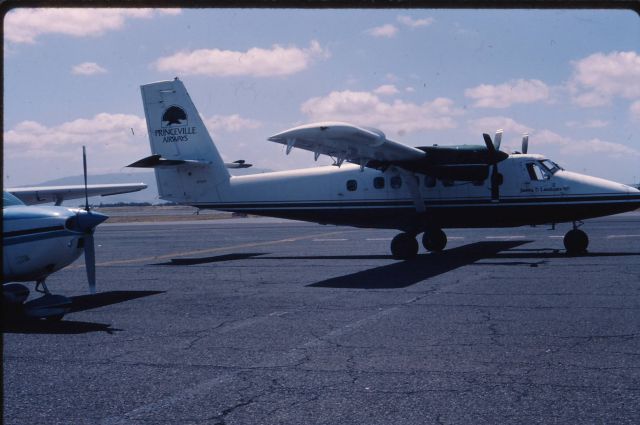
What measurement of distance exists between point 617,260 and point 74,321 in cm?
1282

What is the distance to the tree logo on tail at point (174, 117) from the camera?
20.6 meters

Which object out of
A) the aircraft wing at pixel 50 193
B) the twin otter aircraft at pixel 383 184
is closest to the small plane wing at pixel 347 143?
the twin otter aircraft at pixel 383 184

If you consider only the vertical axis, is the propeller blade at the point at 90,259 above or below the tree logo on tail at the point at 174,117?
below

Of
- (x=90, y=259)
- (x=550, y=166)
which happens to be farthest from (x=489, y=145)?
(x=90, y=259)

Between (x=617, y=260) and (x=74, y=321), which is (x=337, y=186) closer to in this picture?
(x=617, y=260)

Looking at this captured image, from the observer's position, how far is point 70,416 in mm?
5223

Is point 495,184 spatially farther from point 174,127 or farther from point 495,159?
point 174,127

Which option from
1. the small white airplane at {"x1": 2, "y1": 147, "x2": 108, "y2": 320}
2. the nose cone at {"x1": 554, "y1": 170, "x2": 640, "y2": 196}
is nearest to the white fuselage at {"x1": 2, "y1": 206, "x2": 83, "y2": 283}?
the small white airplane at {"x1": 2, "y1": 147, "x2": 108, "y2": 320}

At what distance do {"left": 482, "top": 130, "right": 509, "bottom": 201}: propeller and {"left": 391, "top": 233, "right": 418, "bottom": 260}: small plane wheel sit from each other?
261 cm

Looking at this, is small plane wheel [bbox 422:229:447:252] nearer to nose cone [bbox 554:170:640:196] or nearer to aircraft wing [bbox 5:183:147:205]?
nose cone [bbox 554:170:640:196]

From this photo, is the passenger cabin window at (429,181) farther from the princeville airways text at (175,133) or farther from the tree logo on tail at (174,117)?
the tree logo on tail at (174,117)

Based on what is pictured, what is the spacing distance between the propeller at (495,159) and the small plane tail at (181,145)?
27.4ft

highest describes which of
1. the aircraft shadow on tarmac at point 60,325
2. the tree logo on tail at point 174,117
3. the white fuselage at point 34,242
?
the tree logo on tail at point 174,117

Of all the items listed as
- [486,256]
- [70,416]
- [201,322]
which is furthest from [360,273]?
[70,416]
